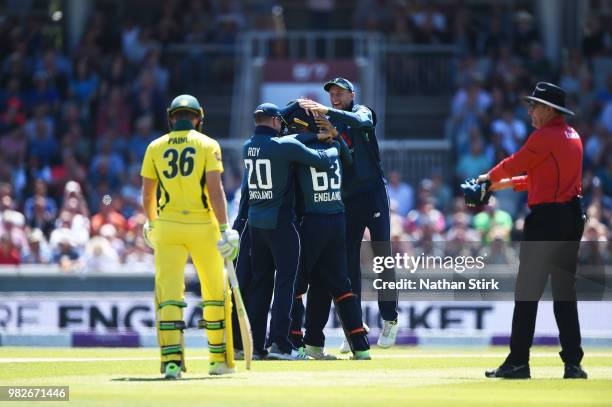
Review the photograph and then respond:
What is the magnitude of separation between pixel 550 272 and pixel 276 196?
8.58 feet

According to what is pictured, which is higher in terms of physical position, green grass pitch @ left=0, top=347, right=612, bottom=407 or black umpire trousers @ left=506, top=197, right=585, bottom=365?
black umpire trousers @ left=506, top=197, right=585, bottom=365

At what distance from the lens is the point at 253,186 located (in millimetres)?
13969

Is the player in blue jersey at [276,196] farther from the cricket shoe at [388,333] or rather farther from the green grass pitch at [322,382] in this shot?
the cricket shoe at [388,333]

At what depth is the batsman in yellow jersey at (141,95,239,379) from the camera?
12.4 m

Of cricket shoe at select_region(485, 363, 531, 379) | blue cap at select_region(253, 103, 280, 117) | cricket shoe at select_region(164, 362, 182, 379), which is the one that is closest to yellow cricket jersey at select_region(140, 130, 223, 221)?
cricket shoe at select_region(164, 362, 182, 379)

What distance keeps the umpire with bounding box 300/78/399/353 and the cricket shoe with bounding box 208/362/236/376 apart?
2.24m

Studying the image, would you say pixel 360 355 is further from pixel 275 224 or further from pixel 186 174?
pixel 186 174

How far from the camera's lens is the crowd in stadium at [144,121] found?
2180 cm

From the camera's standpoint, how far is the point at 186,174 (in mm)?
12516

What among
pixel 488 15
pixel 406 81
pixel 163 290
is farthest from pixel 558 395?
pixel 488 15

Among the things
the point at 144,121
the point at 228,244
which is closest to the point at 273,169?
the point at 228,244

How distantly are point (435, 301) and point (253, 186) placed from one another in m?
5.92

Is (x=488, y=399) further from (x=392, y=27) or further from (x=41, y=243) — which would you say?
(x=392, y=27)

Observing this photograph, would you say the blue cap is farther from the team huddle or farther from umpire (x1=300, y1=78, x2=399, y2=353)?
umpire (x1=300, y1=78, x2=399, y2=353)
